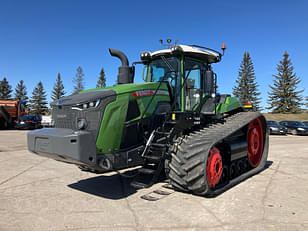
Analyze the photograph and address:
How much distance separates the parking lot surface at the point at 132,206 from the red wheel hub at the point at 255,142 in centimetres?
91

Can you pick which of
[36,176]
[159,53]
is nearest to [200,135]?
[159,53]

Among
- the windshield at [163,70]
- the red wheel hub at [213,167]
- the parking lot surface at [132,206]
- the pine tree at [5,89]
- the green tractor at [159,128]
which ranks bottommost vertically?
the parking lot surface at [132,206]

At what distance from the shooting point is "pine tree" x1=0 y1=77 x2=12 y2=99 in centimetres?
6606

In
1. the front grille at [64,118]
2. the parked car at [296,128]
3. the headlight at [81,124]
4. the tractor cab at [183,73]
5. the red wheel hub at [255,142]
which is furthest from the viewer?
the parked car at [296,128]

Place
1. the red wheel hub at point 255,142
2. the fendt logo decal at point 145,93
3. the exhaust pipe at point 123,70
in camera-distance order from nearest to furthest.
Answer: the fendt logo decal at point 145,93 → the exhaust pipe at point 123,70 → the red wheel hub at point 255,142

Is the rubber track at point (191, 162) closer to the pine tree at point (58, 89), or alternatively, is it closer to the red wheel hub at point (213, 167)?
the red wheel hub at point (213, 167)

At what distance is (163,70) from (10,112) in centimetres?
2457

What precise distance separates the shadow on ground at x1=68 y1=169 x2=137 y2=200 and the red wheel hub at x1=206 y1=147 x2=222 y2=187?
1.51 m

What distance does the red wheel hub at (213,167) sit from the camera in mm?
4996

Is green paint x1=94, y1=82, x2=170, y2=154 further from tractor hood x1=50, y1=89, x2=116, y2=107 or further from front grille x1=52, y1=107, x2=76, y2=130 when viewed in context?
front grille x1=52, y1=107, x2=76, y2=130

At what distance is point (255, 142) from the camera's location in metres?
7.77

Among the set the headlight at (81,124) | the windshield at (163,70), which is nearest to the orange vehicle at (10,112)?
the windshield at (163,70)

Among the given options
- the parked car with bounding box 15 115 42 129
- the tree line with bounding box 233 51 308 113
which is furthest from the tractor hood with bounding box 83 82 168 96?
the tree line with bounding box 233 51 308 113

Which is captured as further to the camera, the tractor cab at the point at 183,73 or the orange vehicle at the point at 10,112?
the orange vehicle at the point at 10,112
